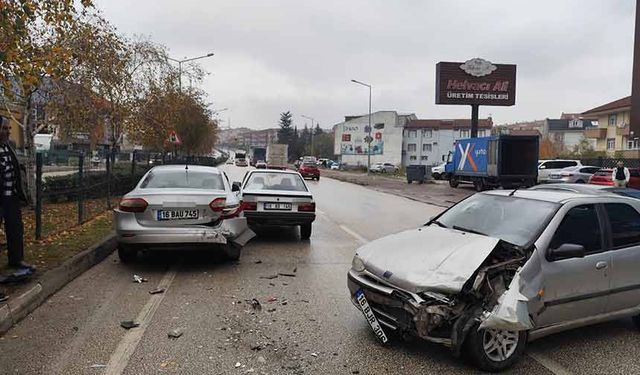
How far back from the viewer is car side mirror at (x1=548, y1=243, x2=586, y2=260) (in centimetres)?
440

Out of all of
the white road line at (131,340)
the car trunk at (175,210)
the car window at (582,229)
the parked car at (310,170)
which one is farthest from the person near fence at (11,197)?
the parked car at (310,170)

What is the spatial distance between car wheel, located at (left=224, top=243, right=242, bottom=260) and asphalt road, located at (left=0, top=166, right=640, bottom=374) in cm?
34

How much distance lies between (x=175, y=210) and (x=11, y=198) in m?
1.94

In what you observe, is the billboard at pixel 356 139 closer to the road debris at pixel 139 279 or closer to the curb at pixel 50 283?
the curb at pixel 50 283

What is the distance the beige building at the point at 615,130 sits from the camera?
54319 millimetres

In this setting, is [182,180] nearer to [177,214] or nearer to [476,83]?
[177,214]

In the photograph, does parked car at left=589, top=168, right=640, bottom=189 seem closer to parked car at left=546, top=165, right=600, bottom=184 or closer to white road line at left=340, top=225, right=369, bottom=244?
parked car at left=546, top=165, right=600, bottom=184

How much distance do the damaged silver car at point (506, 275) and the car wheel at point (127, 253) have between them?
12.3ft

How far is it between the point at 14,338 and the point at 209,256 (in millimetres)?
3935

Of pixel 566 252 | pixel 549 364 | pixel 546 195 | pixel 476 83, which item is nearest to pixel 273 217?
pixel 546 195

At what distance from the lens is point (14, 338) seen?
455 cm

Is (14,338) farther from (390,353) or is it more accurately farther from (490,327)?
(490,327)

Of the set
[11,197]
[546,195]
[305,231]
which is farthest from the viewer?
[305,231]

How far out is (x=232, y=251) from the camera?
24.9 feet
